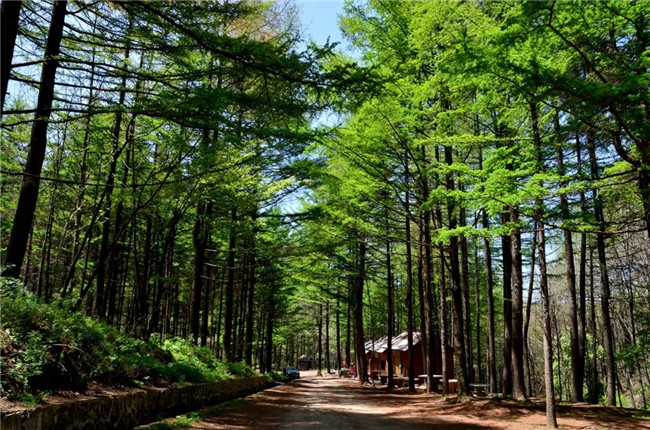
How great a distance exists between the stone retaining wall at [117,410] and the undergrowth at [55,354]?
0.93ft

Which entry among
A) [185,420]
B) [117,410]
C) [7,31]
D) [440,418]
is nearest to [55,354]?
[117,410]

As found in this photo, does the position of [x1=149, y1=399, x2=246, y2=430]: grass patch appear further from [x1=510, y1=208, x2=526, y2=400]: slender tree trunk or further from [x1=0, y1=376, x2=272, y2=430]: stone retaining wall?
[x1=510, y1=208, x2=526, y2=400]: slender tree trunk

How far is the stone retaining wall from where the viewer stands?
4492 millimetres

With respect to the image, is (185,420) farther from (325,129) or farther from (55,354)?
(325,129)

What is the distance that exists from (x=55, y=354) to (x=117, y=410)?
1380mm

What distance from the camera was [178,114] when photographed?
6.13 meters

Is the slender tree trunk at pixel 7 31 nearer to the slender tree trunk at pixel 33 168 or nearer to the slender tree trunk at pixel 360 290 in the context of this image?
the slender tree trunk at pixel 33 168

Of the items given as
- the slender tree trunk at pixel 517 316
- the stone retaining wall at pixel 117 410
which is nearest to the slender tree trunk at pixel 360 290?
the slender tree trunk at pixel 517 316

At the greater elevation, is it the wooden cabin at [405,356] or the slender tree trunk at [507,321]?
the slender tree trunk at [507,321]

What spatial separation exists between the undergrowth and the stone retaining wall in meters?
0.28

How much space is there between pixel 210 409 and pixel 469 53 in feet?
33.1

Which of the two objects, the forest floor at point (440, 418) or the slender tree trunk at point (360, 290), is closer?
the forest floor at point (440, 418)

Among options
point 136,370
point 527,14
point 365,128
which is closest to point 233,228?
point 365,128

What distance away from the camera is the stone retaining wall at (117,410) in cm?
449
